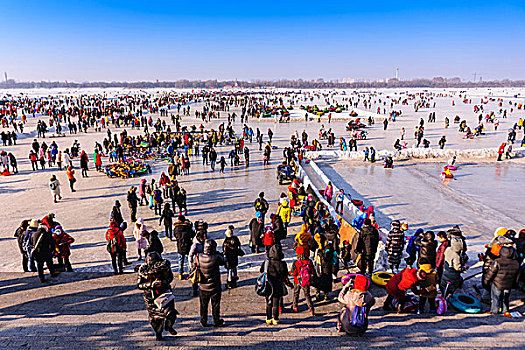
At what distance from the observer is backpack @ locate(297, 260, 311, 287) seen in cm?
470

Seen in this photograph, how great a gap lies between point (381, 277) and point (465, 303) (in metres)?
1.36

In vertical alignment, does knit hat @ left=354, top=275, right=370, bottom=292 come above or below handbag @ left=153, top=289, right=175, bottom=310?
above

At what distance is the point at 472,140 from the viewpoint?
23422 mm

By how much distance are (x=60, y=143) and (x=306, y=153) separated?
17122 mm

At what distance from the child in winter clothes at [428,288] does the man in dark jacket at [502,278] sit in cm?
86

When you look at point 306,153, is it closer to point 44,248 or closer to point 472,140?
point 472,140

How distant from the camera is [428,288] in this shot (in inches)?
182

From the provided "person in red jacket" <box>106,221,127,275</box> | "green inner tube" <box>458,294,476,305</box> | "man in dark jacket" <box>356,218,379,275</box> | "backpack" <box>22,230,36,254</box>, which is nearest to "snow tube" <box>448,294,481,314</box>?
"green inner tube" <box>458,294,476,305</box>

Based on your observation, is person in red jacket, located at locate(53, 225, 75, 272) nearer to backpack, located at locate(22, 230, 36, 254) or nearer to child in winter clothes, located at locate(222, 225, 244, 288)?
backpack, located at locate(22, 230, 36, 254)

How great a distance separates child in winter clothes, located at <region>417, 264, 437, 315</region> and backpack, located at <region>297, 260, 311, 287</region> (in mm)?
1582

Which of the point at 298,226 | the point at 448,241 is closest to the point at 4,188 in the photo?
the point at 298,226

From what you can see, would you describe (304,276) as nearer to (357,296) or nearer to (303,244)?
(357,296)

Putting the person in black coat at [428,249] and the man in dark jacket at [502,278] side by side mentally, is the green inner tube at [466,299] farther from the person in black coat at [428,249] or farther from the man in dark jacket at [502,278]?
the person in black coat at [428,249]

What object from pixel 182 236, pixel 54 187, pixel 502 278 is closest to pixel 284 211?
pixel 182 236
